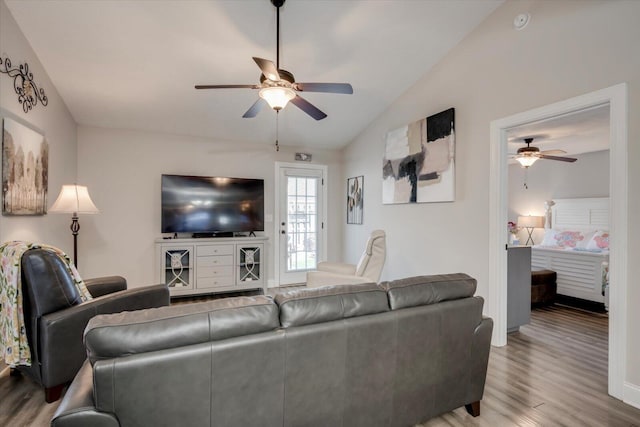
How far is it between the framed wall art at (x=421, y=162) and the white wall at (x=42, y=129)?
3909mm

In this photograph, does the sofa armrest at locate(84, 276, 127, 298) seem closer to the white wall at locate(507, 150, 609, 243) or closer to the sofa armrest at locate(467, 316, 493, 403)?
the sofa armrest at locate(467, 316, 493, 403)

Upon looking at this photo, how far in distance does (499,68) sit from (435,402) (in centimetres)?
286

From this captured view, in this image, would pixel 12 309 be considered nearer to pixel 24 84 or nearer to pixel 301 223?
pixel 24 84

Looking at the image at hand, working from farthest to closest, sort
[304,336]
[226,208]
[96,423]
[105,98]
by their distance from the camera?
[226,208]
[105,98]
[304,336]
[96,423]

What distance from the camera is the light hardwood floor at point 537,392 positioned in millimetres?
1832

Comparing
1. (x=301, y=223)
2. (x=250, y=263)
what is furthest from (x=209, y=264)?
(x=301, y=223)

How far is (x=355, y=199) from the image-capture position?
5.30 metres

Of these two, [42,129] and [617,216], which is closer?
[617,216]

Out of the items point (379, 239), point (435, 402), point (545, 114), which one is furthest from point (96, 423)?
point (545, 114)

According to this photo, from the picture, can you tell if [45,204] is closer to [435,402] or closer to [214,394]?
[214,394]

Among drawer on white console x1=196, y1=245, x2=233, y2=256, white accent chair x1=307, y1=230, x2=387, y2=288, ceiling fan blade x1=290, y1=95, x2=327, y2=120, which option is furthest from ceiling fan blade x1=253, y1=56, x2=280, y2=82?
drawer on white console x1=196, y1=245, x2=233, y2=256

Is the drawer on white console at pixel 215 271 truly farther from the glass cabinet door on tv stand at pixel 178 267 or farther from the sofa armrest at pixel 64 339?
the sofa armrest at pixel 64 339

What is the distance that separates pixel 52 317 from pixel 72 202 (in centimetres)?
156

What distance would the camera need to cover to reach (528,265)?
3252 mm
